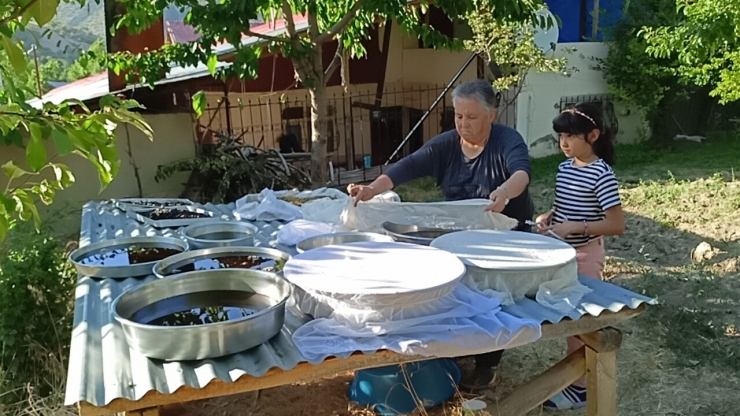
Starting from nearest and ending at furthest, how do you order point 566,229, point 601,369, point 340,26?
point 601,369 < point 566,229 < point 340,26

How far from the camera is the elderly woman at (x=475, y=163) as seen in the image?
9.93ft

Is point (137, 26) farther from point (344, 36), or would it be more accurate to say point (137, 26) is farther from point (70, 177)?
point (70, 177)

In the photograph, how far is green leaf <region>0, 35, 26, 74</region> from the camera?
109cm

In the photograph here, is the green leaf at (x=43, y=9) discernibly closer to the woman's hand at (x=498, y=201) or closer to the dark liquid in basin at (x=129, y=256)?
the dark liquid in basin at (x=129, y=256)

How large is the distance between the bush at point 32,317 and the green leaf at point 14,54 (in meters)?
2.15

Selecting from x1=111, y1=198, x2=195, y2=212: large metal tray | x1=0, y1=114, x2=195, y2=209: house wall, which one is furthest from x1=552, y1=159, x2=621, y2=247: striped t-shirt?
x1=0, y1=114, x2=195, y2=209: house wall

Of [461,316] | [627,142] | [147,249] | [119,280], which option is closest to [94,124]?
[461,316]

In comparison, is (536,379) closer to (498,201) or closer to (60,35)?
(498,201)

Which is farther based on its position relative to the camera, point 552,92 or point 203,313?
point 552,92

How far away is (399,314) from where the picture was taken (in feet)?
5.94

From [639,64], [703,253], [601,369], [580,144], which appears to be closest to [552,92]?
[639,64]

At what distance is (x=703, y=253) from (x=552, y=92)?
5.53m

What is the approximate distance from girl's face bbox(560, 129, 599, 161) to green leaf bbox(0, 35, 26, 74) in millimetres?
2404

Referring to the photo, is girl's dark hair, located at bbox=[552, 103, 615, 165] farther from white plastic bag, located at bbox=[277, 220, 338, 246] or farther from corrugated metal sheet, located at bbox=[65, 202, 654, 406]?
white plastic bag, located at bbox=[277, 220, 338, 246]
